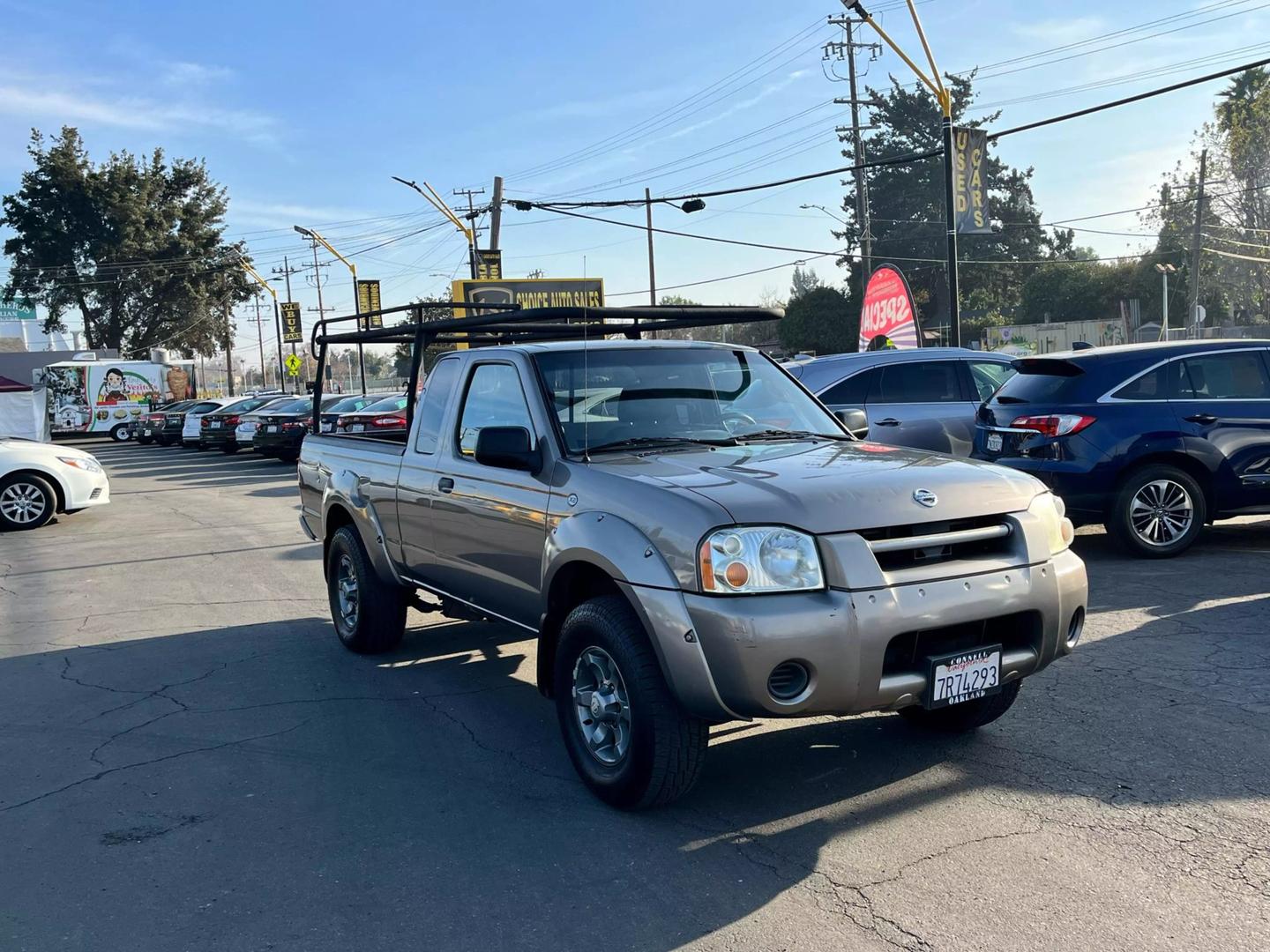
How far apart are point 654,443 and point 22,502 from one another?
12355mm

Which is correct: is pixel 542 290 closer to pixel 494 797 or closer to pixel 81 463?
pixel 81 463

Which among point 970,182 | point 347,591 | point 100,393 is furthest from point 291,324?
point 347,591

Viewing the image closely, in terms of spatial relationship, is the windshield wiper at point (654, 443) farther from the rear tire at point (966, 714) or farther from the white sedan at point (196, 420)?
the white sedan at point (196, 420)

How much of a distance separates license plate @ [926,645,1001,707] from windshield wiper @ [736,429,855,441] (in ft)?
5.02

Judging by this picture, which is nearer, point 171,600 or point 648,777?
point 648,777

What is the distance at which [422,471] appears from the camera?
575 cm

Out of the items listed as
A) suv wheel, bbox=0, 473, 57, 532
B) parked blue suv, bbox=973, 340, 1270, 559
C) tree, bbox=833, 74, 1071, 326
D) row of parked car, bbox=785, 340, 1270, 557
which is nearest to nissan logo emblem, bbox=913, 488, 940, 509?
row of parked car, bbox=785, 340, 1270, 557

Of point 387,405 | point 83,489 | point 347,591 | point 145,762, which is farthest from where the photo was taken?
point 387,405

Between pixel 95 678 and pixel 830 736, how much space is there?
448 cm

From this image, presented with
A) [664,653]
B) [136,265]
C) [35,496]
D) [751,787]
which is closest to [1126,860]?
[751,787]

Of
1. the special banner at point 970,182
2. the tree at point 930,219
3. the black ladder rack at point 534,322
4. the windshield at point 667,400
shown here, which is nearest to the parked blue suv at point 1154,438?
the black ladder rack at point 534,322

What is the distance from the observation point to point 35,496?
1416cm

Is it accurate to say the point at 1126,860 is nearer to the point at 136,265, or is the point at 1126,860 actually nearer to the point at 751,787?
the point at 751,787

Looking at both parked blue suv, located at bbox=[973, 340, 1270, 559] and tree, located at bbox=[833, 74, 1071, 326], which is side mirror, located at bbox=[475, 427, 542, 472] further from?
tree, located at bbox=[833, 74, 1071, 326]
